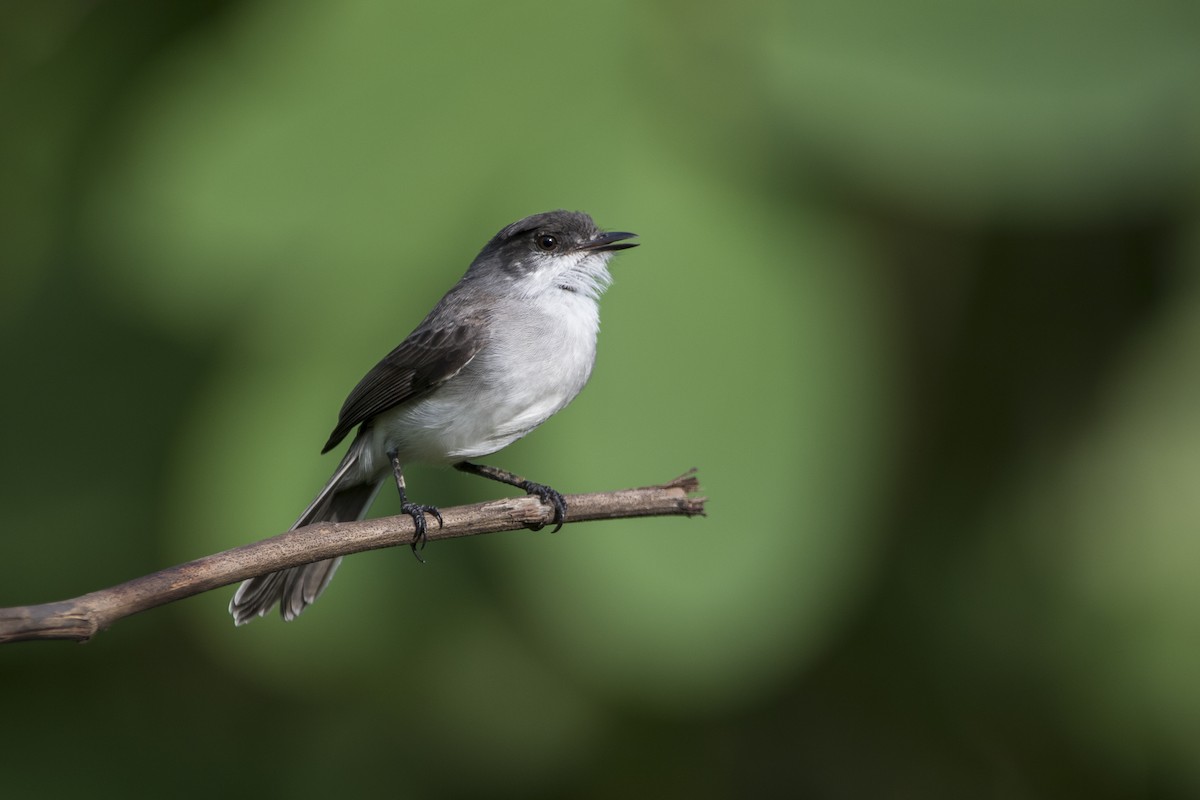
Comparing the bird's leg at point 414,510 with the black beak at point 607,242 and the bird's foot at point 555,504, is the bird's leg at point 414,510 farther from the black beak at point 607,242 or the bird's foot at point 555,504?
the black beak at point 607,242

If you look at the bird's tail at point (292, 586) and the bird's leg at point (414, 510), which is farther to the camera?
the bird's tail at point (292, 586)

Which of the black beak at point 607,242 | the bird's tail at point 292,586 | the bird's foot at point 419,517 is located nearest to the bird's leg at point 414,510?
the bird's foot at point 419,517

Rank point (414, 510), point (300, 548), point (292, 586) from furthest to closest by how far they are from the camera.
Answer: point (292, 586)
point (414, 510)
point (300, 548)

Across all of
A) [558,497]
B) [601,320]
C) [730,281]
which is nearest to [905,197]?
[730,281]

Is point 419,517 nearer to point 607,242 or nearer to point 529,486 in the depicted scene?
point 529,486

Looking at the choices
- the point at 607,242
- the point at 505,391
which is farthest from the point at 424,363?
the point at 607,242

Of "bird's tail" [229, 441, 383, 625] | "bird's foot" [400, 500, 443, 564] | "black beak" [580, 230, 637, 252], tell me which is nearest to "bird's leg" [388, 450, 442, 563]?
"bird's foot" [400, 500, 443, 564]

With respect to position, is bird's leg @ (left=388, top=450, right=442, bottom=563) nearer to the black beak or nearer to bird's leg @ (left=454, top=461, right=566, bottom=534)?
bird's leg @ (left=454, top=461, right=566, bottom=534)

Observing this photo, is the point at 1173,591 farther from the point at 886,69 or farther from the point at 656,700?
the point at 886,69
